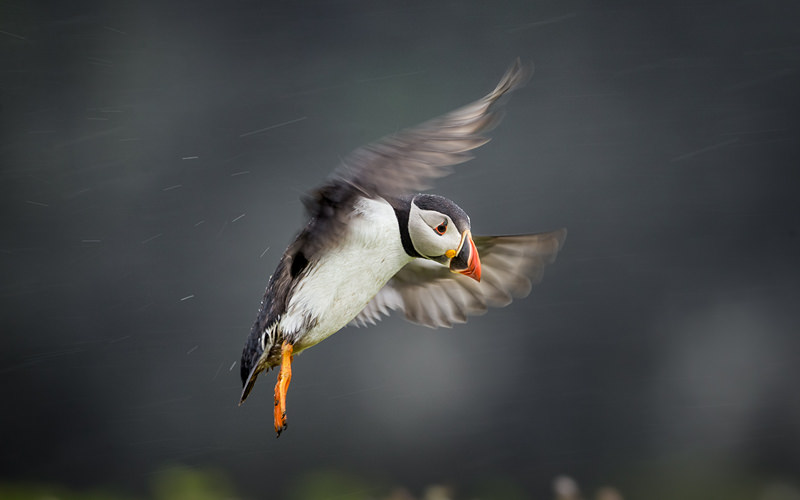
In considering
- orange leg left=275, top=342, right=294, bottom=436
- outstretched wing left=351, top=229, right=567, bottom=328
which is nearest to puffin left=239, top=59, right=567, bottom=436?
orange leg left=275, top=342, right=294, bottom=436

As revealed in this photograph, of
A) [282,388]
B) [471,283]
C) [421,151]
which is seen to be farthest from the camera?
[471,283]

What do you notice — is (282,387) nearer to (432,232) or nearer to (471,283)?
(432,232)

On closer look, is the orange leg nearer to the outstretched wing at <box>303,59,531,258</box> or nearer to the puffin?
the puffin

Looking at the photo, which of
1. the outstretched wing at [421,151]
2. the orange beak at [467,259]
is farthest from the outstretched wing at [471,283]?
the outstretched wing at [421,151]

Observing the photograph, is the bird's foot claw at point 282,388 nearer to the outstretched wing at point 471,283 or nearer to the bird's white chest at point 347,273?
the bird's white chest at point 347,273

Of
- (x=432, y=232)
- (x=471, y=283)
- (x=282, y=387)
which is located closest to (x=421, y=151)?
(x=432, y=232)

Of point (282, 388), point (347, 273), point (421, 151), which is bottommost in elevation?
point (282, 388)

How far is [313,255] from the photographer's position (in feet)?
3.04

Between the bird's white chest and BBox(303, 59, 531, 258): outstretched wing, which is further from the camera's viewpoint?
the bird's white chest

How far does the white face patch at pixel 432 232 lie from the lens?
3.01 feet

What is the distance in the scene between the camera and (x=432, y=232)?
915 millimetres

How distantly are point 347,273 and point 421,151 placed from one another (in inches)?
8.1

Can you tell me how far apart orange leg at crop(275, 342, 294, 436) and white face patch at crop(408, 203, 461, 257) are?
0.64 ft

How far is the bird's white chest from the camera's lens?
3.00 ft
